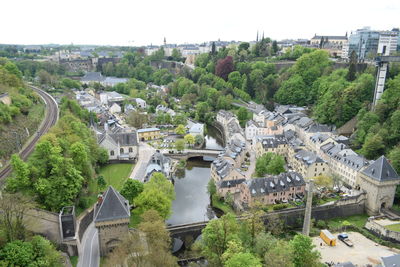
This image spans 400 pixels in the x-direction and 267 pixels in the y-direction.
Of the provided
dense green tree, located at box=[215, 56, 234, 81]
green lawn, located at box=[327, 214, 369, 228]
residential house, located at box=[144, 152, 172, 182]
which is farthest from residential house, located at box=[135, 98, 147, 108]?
green lawn, located at box=[327, 214, 369, 228]

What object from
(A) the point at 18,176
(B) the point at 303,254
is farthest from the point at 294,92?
(A) the point at 18,176

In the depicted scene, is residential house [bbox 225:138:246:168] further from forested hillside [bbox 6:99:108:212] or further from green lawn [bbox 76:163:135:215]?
forested hillside [bbox 6:99:108:212]

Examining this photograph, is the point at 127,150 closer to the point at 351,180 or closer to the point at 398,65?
the point at 351,180

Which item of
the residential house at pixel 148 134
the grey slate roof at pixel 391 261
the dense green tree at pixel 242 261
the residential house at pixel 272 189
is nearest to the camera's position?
the dense green tree at pixel 242 261

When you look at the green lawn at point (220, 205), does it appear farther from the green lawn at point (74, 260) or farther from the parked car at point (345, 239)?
the green lawn at point (74, 260)

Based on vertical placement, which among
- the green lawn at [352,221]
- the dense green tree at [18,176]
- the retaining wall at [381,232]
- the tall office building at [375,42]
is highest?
the tall office building at [375,42]

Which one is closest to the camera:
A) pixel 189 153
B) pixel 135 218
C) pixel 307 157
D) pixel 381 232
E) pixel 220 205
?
pixel 381 232

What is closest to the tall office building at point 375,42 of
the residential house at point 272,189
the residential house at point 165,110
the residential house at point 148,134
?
the residential house at point 165,110

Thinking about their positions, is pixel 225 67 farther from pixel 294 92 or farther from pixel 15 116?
pixel 15 116
